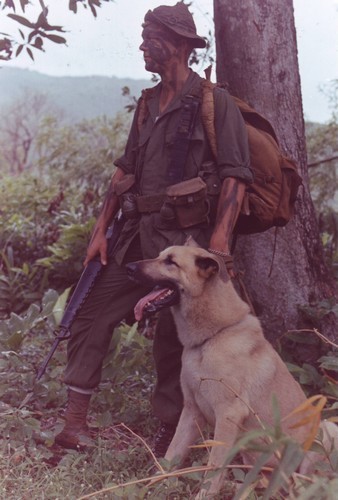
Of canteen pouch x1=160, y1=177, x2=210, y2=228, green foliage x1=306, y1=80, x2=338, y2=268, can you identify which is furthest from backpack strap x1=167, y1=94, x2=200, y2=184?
green foliage x1=306, y1=80, x2=338, y2=268

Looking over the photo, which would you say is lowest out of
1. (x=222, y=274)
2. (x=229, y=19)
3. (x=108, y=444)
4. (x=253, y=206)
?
(x=108, y=444)

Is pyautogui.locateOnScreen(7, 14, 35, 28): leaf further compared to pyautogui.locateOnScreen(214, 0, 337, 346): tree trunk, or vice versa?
pyautogui.locateOnScreen(214, 0, 337, 346): tree trunk

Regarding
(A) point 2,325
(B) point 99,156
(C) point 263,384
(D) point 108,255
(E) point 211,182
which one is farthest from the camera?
(B) point 99,156

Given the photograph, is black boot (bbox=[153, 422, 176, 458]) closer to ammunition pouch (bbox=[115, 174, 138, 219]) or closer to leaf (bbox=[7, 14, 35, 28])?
ammunition pouch (bbox=[115, 174, 138, 219])

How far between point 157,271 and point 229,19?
2.35m

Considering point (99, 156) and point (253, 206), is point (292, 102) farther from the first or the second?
point (99, 156)

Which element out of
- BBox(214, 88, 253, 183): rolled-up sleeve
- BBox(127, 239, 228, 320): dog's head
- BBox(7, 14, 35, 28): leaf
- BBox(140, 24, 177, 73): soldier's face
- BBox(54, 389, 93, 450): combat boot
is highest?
BBox(7, 14, 35, 28): leaf

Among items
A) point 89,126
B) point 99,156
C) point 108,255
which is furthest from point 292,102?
point 89,126

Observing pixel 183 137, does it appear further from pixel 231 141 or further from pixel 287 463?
pixel 287 463

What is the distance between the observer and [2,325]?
505cm

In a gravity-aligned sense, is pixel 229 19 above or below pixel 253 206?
above

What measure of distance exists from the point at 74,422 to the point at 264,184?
1.76 m

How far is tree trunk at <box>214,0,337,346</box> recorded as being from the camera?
5.25 meters

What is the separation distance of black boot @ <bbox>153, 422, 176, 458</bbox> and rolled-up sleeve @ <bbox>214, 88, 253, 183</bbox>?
63.2 inches
